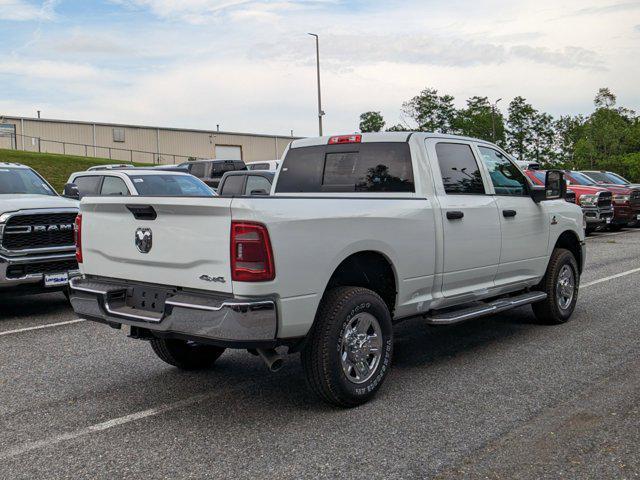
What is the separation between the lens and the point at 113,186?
39.1 feet

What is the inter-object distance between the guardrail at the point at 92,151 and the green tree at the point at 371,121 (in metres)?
15.5

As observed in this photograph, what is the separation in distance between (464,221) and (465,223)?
23 millimetres

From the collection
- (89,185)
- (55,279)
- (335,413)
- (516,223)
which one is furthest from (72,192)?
(335,413)

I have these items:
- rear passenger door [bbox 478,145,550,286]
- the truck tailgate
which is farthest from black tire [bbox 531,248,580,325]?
the truck tailgate

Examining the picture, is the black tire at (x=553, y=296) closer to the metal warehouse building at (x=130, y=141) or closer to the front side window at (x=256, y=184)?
the front side window at (x=256, y=184)

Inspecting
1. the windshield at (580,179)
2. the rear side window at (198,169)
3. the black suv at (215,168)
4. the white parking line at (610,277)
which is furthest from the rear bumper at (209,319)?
the rear side window at (198,169)

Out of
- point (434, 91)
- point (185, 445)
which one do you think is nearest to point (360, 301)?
point (185, 445)

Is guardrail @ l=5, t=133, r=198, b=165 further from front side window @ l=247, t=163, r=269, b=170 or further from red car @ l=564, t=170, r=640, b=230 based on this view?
red car @ l=564, t=170, r=640, b=230

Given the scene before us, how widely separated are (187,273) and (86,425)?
1.21 metres

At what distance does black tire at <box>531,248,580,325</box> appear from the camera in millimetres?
7355

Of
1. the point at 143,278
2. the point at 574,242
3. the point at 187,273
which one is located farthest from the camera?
the point at 574,242

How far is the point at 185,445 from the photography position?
4211mm

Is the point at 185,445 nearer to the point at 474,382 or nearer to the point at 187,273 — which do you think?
the point at 187,273

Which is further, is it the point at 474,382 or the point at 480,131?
the point at 480,131
